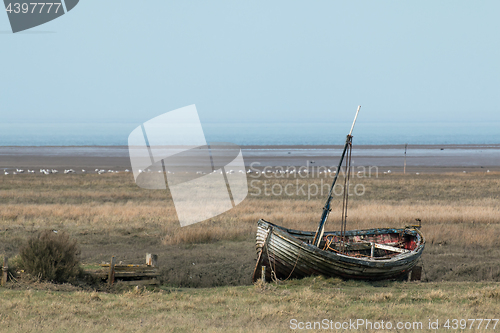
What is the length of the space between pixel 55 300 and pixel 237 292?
3.78 metres

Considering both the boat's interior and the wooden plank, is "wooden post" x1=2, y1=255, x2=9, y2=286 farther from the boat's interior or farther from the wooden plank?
the boat's interior

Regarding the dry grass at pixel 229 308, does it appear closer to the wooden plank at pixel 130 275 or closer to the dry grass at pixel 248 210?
the wooden plank at pixel 130 275

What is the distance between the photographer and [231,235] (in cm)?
1823

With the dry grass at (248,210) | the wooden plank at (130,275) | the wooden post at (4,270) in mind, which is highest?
the wooden post at (4,270)

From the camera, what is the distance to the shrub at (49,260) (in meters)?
10.5

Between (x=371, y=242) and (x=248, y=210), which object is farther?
(x=248, y=210)

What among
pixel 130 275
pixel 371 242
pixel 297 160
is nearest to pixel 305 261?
pixel 371 242

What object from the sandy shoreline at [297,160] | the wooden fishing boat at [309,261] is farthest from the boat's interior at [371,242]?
the sandy shoreline at [297,160]

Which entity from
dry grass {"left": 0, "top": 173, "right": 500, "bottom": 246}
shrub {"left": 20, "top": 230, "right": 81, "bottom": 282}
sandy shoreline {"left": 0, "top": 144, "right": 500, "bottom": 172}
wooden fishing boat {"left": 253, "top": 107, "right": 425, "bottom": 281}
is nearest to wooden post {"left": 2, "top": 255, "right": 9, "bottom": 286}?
shrub {"left": 20, "top": 230, "right": 81, "bottom": 282}

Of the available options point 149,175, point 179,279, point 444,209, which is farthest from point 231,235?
point 149,175

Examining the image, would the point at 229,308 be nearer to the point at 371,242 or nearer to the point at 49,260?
the point at 49,260

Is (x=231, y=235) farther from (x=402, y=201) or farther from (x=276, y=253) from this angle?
(x=402, y=201)

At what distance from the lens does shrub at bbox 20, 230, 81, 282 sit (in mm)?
10492

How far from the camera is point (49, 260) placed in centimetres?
1048
